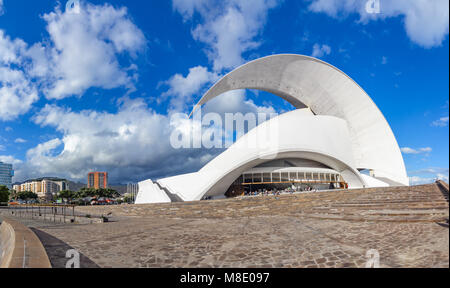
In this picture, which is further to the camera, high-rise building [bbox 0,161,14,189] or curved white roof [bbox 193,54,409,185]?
high-rise building [bbox 0,161,14,189]

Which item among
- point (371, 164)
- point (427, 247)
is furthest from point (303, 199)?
point (371, 164)

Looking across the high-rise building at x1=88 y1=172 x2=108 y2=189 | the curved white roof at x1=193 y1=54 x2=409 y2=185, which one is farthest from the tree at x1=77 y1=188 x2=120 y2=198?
the high-rise building at x1=88 y1=172 x2=108 y2=189

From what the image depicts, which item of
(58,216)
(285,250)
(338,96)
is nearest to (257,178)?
(338,96)

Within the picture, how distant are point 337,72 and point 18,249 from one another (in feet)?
92.0

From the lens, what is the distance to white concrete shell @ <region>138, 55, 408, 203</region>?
66.4 ft

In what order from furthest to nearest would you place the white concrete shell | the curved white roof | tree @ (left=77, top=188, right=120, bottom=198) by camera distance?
1. tree @ (left=77, top=188, right=120, bottom=198)
2. the curved white roof
3. the white concrete shell

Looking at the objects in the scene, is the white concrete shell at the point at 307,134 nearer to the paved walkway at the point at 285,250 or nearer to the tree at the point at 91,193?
the paved walkway at the point at 285,250

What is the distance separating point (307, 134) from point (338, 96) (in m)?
7.38

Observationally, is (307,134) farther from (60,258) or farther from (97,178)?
(97,178)

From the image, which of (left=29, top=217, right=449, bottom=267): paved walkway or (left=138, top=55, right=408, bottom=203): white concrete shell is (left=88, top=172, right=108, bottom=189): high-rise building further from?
(left=29, top=217, right=449, bottom=267): paved walkway

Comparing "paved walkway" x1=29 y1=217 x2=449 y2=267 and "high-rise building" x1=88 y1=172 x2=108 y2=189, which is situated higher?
"paved walkway" x1=29 y1=217 x2=449 y2=267

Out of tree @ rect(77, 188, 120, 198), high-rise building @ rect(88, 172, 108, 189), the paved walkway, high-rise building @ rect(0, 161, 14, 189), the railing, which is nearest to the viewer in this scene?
the paved walkway

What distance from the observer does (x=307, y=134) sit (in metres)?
22.3
